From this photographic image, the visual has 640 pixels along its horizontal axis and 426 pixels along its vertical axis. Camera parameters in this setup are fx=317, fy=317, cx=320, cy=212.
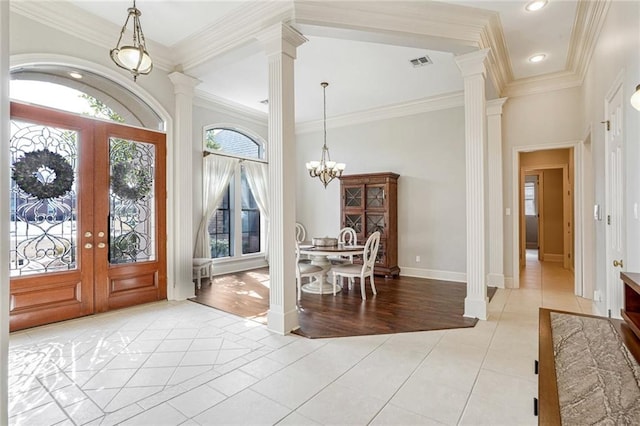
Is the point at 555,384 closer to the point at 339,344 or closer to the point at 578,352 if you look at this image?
the point at 578,352

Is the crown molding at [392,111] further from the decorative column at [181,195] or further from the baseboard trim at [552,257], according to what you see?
the baseboard trim at [552,257]

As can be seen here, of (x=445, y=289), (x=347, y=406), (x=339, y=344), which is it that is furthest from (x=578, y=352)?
(x=445, y=289)

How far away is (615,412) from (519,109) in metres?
5.55

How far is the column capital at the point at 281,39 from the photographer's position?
325 cm

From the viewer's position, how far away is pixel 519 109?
5250mm

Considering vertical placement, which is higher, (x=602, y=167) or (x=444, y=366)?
(x=602, y=167)

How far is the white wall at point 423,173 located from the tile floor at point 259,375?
2.30 m

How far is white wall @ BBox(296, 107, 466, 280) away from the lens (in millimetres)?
5766

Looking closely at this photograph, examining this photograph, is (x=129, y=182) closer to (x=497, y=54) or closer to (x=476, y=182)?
(x=476, y=182)

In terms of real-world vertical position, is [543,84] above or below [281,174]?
above

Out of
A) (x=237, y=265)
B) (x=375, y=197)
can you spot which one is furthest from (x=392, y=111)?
(x=237, y=265)

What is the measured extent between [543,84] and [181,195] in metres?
5.85

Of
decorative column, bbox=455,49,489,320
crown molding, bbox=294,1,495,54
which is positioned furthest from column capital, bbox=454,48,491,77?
crown molding, bbox=294,1,495,54

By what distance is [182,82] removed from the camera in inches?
180
